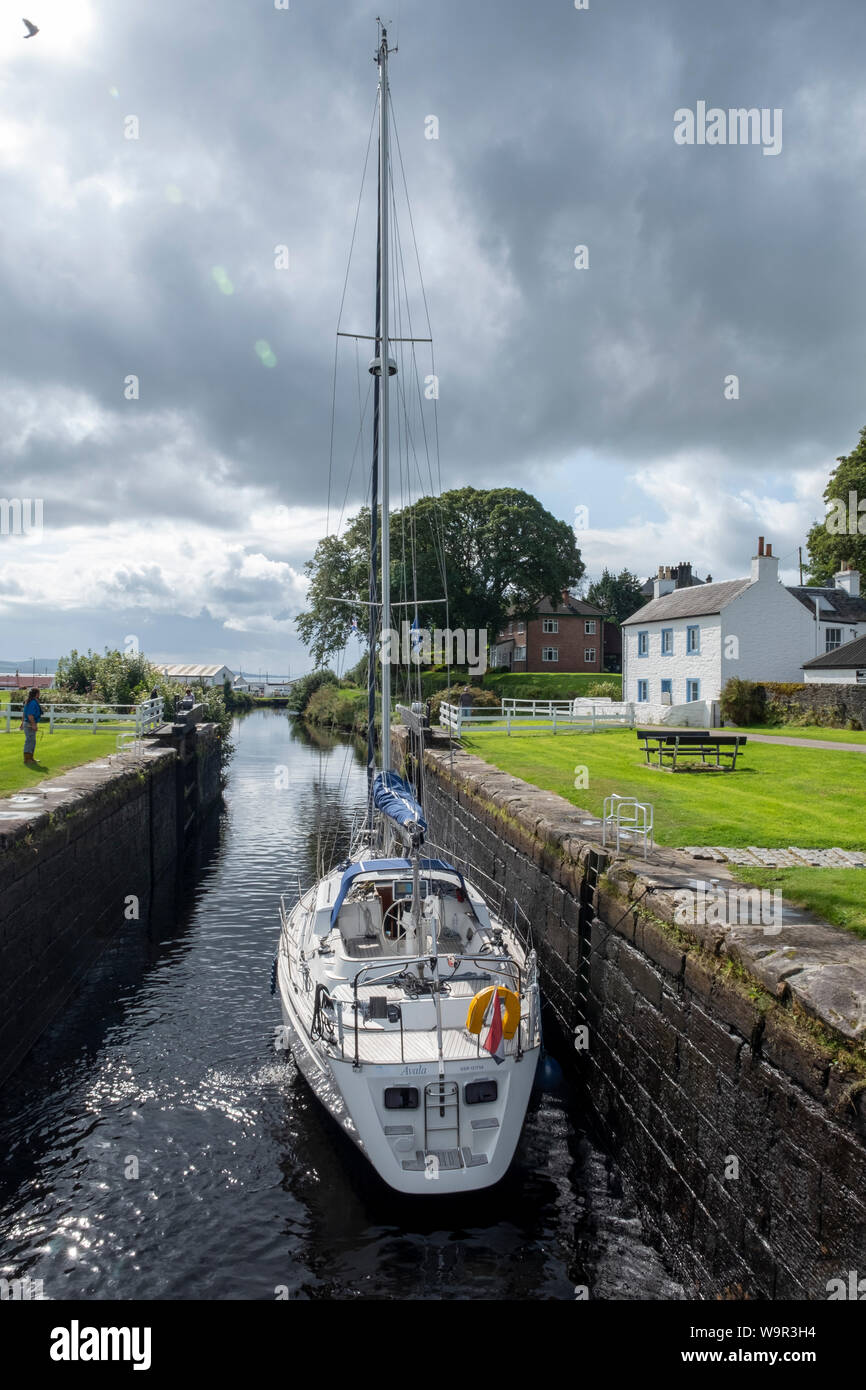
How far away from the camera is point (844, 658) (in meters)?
33.2

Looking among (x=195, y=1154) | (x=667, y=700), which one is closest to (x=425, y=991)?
(x=195, y=1154)

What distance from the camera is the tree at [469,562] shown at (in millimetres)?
57562

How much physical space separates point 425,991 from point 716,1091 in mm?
3519

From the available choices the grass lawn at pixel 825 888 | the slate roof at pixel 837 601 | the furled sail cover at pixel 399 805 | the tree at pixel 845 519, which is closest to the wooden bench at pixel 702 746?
the furled sail cover at pixel 399 805

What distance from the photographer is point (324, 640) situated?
6125cm

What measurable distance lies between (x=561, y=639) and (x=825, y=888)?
59.4 metres

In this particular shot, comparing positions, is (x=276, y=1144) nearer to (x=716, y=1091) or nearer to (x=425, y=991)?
(x=425, y=991)

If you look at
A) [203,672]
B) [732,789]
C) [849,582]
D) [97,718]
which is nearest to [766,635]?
[849,582]

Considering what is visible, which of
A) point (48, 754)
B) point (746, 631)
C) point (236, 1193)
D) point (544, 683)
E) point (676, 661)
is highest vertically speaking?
point (746, 631)

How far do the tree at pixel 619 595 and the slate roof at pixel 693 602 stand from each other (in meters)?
43.3

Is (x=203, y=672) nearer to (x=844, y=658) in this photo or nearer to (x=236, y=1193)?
(x=844, y=658)

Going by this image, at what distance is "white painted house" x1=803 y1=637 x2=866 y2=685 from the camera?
1267 inches

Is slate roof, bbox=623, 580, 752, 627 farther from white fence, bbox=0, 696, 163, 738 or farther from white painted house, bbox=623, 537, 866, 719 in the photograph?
white fence, bbox=0, 696, 163, 738

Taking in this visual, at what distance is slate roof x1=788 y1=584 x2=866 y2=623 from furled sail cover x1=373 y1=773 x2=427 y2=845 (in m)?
29.6
